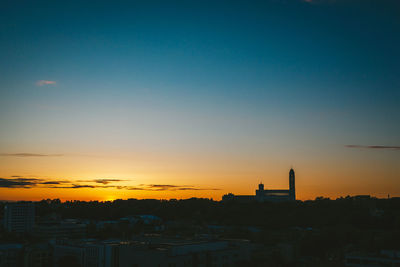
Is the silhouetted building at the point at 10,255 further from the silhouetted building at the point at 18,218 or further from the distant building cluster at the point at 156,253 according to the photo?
the silhouetted building at the point at 18,218

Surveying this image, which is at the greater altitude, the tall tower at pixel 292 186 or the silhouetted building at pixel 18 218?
the tall tower at pixel 292 186

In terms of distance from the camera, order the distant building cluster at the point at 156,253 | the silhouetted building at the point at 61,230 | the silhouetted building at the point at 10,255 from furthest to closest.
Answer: the silhouetted building at the point at 61,230 < the silhouetted building at the point at 10,255 < the distant building cluster at the point at 156,253

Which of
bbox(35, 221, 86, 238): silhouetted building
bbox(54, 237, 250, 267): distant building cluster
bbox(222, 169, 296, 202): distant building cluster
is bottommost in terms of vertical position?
bbox(35, 221, 86, 238): silhouetted building

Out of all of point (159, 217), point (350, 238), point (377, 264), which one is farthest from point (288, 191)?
point (377, 264)

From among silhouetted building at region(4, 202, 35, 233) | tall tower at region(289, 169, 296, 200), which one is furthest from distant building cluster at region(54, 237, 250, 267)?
tall tower at region(289, 169, 296, 200)

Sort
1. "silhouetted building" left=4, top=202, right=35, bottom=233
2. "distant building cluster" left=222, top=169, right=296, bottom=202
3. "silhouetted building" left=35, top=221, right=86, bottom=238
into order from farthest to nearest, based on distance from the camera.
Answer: "distant building cluster" left=222, top=169, right=296, bottom=202
"silhouetted building" left=4, top=202, right=35, bottom=233
"silhouetted building" left=35, top=221, right=86, bottom=238

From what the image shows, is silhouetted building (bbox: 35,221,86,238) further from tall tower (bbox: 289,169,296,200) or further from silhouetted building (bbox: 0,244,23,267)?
tall tower (bbox: 289,169,296,200)

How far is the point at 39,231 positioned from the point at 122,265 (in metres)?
31.7

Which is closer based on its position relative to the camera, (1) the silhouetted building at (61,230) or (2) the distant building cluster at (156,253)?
(2) the distant building cluster at (156,253)

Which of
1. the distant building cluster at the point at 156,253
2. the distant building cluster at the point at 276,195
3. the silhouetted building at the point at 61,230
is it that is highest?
the distant building cluster at the point at 276,195

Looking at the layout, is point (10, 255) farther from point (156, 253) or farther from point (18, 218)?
point (18, 218)

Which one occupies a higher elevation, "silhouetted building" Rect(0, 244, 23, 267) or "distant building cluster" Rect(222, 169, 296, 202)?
"distant building cluster" Rect(222, 169, 296, 202)

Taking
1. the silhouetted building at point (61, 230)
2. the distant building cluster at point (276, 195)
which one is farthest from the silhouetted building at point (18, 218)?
the distant building cluster at point (276, 195)

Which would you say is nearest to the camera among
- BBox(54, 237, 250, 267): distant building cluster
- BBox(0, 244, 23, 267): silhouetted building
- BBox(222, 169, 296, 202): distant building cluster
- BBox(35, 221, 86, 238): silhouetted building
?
BBox(54, 237, 250, 267): distant building cluster
